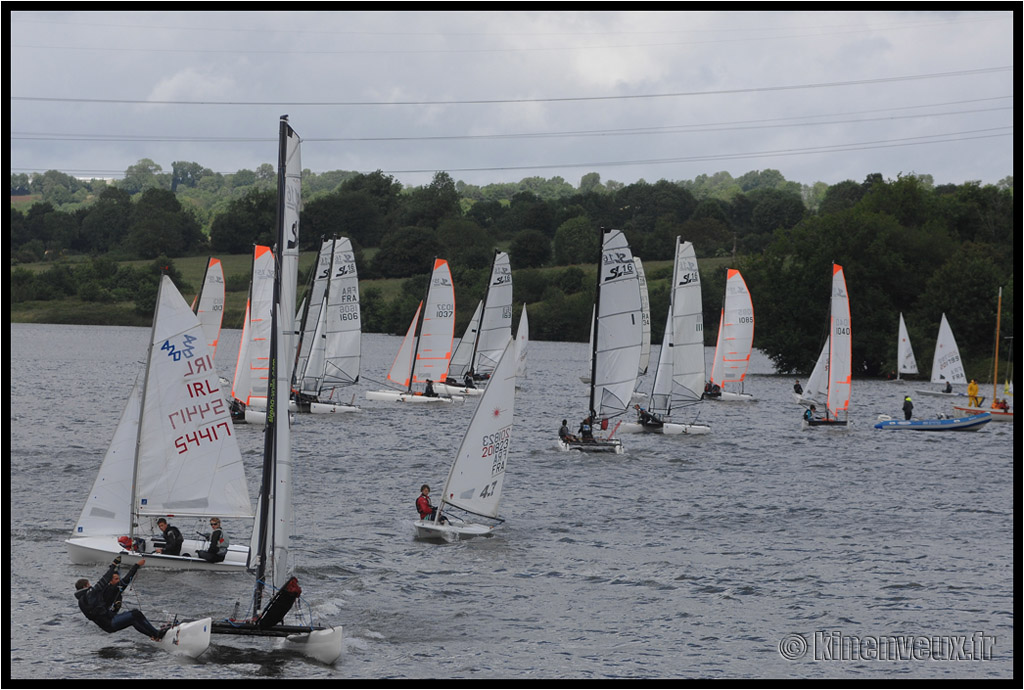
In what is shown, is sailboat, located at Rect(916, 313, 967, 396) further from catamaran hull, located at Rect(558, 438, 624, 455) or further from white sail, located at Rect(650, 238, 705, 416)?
catamaran hull, located at Rect(558, 438, 624, 455)

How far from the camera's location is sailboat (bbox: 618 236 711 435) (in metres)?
51.2

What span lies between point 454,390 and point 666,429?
16.4 metres

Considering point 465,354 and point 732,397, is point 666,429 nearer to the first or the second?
point 732,397

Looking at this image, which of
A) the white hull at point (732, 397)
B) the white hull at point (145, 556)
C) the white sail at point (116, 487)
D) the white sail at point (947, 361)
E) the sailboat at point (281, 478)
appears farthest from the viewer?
the white sail at point (947, 361)

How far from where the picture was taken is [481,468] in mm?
29031

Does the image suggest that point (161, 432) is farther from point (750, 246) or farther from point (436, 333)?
point (750, 246)

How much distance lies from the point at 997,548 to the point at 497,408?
13.3 metres

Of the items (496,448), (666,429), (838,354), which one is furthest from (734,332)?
(496,448)

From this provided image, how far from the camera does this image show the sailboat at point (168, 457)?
81.2 ft

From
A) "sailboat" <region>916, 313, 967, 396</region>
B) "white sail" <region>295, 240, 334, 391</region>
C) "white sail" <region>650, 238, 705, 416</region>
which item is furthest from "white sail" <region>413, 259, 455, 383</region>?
"sailboat" <region>916, 313, 967, 396</region>

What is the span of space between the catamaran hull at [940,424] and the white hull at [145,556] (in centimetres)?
3882

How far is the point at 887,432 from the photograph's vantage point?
55.6 meters

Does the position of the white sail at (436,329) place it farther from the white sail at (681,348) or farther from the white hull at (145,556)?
the white hull at (145,556)

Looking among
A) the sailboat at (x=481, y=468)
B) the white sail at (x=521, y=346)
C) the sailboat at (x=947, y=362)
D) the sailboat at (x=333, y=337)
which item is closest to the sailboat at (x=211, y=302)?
the sailboat at (x=333, y=337)
